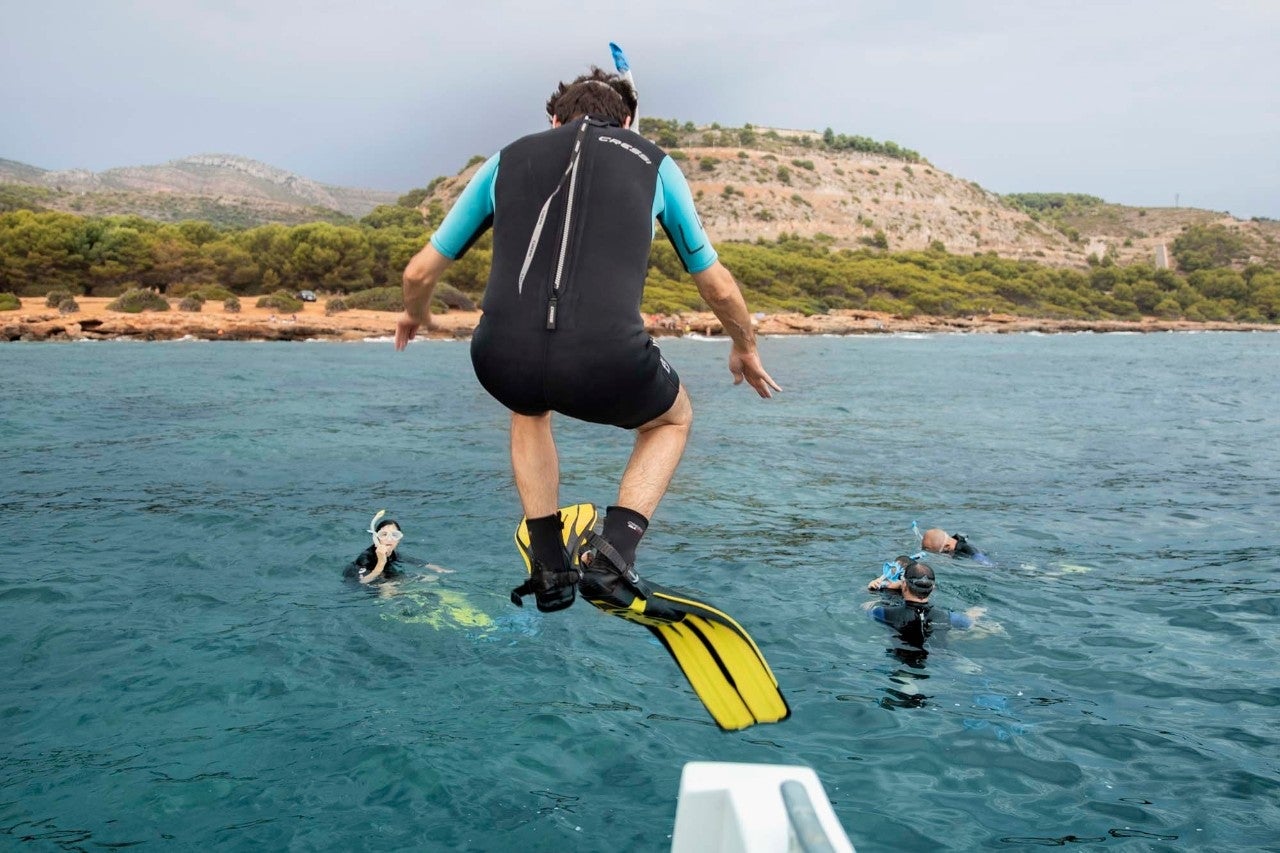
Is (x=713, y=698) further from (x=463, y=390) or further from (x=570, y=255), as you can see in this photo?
(x=463, y=390)

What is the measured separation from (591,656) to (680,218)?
21.4 ft

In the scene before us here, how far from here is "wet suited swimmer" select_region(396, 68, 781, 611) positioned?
3660 millimetres

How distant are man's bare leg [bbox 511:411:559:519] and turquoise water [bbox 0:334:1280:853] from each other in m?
3.07

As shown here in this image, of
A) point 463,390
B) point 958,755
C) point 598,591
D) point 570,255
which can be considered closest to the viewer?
point 570,255

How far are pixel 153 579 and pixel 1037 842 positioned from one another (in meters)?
10.5

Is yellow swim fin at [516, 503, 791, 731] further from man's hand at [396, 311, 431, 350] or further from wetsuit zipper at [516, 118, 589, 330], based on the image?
wetsuit zipper at [516, 118, 589, 330]

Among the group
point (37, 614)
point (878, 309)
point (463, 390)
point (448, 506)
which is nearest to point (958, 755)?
point (37, 614)

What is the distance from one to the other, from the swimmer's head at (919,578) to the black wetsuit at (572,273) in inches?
249

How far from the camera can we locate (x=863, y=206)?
159m

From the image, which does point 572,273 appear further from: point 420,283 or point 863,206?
point 863,206

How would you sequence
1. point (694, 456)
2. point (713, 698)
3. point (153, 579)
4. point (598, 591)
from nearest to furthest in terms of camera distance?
point (598, 591) < point (713, 698) < point (153, 579) < point (694, 456)

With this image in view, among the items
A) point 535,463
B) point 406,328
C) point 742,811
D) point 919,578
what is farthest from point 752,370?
point 919,578

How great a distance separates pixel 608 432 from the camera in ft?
93.1

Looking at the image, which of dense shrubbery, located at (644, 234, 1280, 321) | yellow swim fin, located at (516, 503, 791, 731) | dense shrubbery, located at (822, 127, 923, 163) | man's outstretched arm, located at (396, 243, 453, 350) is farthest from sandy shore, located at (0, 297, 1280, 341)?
dense shrubbery, located at (822, 127, 923, 163)
